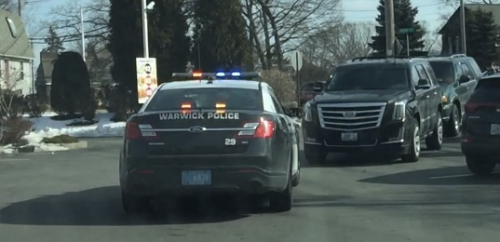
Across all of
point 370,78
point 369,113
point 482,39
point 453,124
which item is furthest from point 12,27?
point 369,113

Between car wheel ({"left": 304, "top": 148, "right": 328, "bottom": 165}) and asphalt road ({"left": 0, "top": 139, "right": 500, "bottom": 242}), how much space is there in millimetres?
532

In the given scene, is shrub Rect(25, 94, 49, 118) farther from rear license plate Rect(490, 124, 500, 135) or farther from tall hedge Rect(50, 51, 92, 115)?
rear license plate Rect(490, 124, 500, 135)

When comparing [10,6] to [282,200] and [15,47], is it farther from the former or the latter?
[282,200]

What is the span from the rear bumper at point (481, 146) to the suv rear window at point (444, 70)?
943cm

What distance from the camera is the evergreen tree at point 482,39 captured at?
64.1m

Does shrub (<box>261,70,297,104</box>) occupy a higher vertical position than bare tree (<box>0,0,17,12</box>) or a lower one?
lower

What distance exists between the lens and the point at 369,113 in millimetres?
A: 16906

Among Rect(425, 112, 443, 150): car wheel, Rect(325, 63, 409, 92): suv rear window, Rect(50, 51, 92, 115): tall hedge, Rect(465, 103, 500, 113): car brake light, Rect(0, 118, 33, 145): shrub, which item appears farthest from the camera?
Rect(50, 51, 92, 115): tall hedge

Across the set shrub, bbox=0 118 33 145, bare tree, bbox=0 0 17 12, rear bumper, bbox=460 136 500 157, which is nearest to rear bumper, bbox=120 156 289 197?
rear bumper, bbox=460 136 500 157

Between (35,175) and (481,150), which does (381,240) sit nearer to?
(481,150)

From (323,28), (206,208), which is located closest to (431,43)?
(323,28)

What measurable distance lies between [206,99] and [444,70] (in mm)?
13752

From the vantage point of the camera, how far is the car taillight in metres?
10.6

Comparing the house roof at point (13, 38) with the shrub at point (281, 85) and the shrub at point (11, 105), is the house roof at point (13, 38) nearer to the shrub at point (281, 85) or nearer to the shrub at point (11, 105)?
the shrub at point (11, 105)
